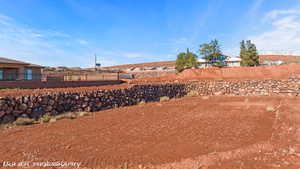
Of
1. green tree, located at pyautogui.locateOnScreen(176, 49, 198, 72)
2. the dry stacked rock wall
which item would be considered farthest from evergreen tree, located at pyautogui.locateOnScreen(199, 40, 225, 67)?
the dry stacked rock wall

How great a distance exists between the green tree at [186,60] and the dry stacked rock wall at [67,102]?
27265 mm

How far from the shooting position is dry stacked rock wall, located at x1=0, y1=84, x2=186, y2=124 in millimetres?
8469

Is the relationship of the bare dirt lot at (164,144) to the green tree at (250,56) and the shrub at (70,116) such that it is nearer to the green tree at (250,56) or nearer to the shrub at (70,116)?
the shrub at (70,116)

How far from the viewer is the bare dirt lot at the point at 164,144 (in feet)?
13.9

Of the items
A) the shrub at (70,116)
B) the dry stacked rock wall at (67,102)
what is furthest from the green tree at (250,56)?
the shrub at (70,116)

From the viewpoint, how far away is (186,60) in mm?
43000

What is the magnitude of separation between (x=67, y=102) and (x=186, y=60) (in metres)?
36.4

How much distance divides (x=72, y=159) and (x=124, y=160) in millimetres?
1379

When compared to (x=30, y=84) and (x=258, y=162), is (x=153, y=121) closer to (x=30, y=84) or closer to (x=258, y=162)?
(x=258, y=162)

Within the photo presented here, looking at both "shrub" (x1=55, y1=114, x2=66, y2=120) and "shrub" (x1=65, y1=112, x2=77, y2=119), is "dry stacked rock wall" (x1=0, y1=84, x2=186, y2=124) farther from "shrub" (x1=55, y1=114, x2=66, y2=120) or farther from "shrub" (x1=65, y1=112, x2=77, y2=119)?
"shrub" (x1=65, y1=112, x2=77, y2=119)

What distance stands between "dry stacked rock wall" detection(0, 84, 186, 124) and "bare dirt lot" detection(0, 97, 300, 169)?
1491 mm

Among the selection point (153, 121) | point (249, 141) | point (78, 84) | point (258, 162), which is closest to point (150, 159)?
point (258, 162)

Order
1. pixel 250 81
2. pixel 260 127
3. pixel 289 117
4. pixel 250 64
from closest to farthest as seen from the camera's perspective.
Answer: pixel 260 127, pixel 289 117, pixel 250 81, pixel 250 64

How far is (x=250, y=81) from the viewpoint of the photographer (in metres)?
21.1
